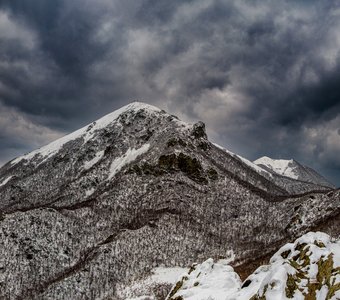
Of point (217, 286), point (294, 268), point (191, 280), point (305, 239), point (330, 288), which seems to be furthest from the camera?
point (191, 280)

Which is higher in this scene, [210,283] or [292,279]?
[210,283]

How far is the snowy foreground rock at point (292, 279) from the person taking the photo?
2820 cm

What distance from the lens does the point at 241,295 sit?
34062 millimetres

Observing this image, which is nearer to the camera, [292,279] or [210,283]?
[292,279]

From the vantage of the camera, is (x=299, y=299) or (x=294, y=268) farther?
(x=294, y=268)

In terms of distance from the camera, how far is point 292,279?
2906 centimetres

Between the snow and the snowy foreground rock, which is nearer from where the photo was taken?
the snowy foreground rock

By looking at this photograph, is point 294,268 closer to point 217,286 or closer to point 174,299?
point 217,286

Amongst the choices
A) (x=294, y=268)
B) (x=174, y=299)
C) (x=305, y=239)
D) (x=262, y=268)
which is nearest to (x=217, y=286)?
(x=174, y=299)

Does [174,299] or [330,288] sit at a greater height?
[174,299]

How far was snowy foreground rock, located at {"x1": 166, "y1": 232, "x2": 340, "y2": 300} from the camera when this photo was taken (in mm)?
28202

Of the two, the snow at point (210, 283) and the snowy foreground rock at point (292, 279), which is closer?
the snowy foreground rock at point (292, 279)

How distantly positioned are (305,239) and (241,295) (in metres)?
8.53

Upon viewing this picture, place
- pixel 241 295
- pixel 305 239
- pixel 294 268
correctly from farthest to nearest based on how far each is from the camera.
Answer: pixel 305 239
pixel 241 295
pixel 294 268
